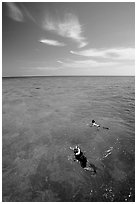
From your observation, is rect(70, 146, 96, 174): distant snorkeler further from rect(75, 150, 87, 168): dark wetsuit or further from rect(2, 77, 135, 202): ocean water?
rect(2, 77, 135, 202): ocean water

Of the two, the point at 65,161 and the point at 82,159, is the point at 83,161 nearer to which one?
the point at 82,159

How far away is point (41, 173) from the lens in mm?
7570

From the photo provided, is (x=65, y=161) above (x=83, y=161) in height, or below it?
below

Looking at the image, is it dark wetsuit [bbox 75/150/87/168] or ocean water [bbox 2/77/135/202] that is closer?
ocean water [bbox 2/77/135/202]

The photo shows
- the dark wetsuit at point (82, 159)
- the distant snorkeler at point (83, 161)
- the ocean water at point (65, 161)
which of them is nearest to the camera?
the ocean water at point (65, 161)

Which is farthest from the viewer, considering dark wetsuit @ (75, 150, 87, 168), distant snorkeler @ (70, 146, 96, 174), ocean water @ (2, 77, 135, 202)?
dark wetsuit @ (75, 150, 87, 168)

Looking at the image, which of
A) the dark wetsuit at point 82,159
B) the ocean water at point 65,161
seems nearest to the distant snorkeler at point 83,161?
the dark wetsuit at point 82,159

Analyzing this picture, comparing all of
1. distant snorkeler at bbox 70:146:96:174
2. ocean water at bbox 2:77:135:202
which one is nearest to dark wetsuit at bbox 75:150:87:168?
distant snorkeler at bbox 70:146:96:174

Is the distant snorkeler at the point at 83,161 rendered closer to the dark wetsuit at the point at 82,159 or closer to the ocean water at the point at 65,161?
the dark wetsuit at the point at 82,159

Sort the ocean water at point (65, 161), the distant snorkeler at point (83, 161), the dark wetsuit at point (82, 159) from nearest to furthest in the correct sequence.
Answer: the ocean water at point (65, 161)
the distant snorkeler at point (83, 161)
the dark wetsuit at point (82, 159)

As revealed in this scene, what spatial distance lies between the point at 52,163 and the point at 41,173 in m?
0.94

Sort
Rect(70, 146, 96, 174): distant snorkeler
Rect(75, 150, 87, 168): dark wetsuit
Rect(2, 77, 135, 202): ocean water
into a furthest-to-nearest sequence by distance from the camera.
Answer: Rect(75, 150, 87, 168): dark wetsuit < Rect(70, 146, 96, 174): distant snorkeler < Rect(2, 77, 135, 202): ocean water

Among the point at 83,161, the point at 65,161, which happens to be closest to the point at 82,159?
the point at 83,161

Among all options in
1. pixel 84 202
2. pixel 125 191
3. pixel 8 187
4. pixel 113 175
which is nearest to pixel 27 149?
pixel 8 187
